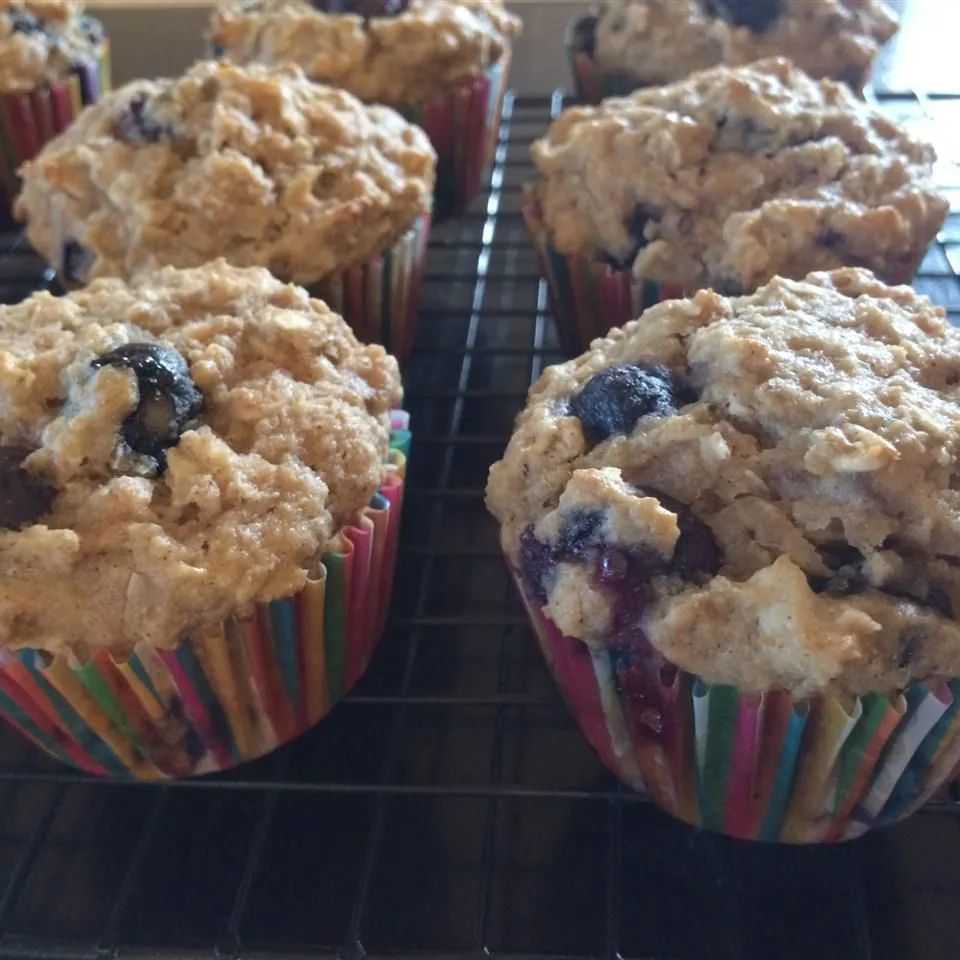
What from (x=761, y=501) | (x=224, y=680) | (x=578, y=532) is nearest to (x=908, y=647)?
(x=761, y=501)

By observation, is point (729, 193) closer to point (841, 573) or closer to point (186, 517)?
point (841, 573)

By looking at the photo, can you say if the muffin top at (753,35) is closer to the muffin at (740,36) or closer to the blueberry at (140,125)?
the muffin at (740,36)

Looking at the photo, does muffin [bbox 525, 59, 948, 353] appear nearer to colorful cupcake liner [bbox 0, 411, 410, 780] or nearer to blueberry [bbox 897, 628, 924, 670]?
colorful cupcake liner [bbox 0, 411, 410, 780]

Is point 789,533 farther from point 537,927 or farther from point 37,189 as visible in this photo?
point 37,189

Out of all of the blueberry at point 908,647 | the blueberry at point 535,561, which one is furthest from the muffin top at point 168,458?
the blueberry at point 908,647

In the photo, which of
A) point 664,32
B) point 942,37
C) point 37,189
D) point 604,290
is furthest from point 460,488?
point 942,37

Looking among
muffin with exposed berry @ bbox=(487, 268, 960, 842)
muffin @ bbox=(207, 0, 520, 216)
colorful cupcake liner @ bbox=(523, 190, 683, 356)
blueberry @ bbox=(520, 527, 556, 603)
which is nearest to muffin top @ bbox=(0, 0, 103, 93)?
muffin @ bbox=(207, 0, 520, 216)

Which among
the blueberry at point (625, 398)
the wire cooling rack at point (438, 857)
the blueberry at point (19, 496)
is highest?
the blueberry at point (625, 398)
